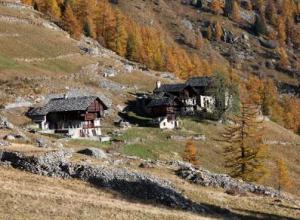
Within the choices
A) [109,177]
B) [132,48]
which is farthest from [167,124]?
[132,48]

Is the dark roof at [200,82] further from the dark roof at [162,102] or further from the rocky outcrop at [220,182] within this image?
the rocky outcrop at [220,182]

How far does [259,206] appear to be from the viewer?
2142 inches

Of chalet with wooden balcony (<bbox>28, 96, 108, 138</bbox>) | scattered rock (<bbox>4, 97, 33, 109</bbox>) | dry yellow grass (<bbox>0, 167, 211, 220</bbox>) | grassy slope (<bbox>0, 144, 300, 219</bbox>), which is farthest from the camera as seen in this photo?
scattered rock (<bbox>4, 97, 33, 109</bbox>)

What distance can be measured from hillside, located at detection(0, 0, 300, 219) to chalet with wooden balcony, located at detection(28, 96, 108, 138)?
9.54 ft

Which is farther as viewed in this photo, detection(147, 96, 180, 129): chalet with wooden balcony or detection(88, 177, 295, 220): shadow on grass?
detection(147, 96, 180, 129): chalet with wooden balcony

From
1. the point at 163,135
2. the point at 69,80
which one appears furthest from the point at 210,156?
the point at 69,80

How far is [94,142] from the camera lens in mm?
88188

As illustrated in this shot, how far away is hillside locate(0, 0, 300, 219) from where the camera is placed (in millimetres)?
41469

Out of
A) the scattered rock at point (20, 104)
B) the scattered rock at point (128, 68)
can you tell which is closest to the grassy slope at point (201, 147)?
the scattered rock at point (20, 104)

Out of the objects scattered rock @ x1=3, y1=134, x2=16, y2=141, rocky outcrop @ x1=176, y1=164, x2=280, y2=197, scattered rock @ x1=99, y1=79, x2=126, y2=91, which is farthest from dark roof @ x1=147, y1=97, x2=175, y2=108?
scattered rock @ x1=3, y1=134, x2=16, y2=141

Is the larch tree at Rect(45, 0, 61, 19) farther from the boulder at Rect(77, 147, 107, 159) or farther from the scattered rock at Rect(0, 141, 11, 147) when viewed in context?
the scattered rock at Rect(0, 141, 11, 147)

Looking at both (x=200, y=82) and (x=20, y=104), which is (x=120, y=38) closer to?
(x=200, y=82)

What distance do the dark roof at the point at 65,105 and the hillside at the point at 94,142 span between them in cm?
308

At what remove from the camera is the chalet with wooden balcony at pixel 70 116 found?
316 feet
